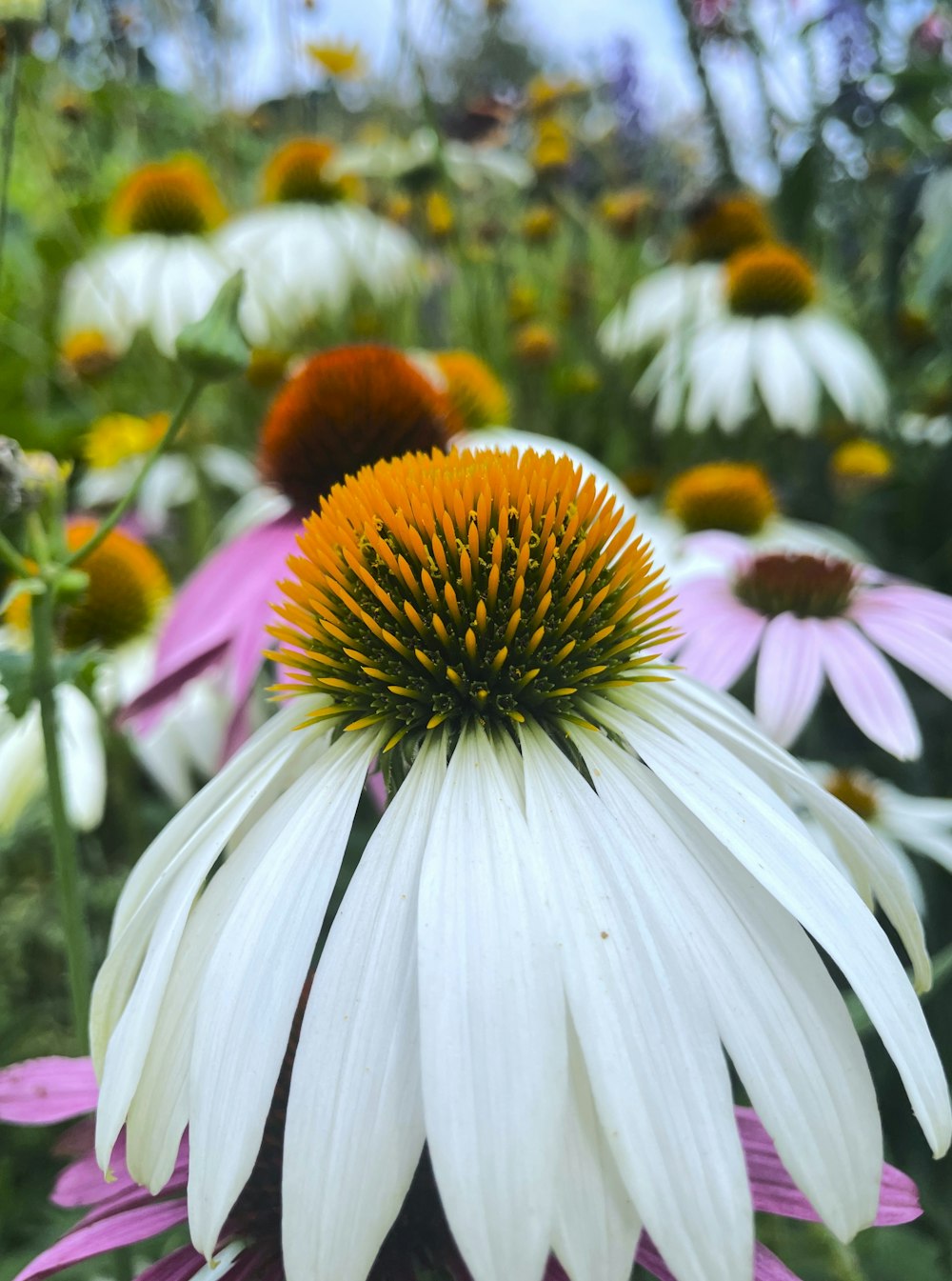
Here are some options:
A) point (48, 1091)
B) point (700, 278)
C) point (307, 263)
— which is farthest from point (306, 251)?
→ point (48, 1091)

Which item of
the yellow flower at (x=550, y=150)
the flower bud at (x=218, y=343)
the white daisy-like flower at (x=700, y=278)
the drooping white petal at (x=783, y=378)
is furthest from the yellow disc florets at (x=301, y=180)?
the flower bud at (x=218, y=343)

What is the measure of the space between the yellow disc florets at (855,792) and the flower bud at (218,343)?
58 centimetres

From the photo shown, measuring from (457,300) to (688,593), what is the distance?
6.77ft

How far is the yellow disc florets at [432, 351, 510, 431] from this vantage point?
44.7 inches

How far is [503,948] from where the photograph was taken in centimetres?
32

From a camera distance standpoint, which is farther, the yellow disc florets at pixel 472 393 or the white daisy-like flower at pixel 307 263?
the white daisy-like flower at pixel 307 263

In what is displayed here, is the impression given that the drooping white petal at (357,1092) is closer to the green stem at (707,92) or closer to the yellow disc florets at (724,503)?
the yellow disc florets at (724,503)

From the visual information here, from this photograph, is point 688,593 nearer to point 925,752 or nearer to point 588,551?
point 588,551

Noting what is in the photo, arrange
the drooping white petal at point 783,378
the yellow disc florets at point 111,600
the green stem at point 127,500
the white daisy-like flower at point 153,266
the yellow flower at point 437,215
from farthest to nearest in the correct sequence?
the yellow flower at point 437,215 < the white daisy-like flower at point 153,266 < the drooping white petal at point 783,378 < the yellow disc florets at point 111,600 < the green stem at point 127,500

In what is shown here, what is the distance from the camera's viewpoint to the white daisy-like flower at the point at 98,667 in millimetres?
763

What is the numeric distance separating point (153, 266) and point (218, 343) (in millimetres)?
1213

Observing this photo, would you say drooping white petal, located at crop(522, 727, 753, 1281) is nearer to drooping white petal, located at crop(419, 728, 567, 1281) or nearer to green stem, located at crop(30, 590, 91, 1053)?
drooping white petal, located at crop(419, 728, 567, 1281)

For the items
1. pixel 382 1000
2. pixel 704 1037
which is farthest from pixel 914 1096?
pixel 382 1000

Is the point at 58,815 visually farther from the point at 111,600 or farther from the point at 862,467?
the point at 862,467
